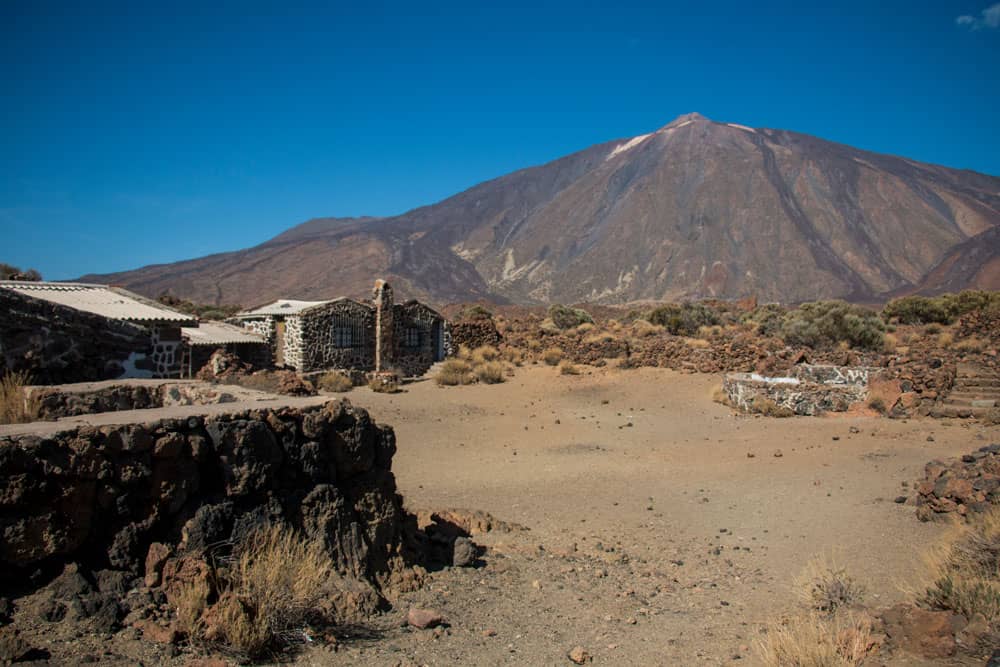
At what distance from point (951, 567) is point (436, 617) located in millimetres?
4393

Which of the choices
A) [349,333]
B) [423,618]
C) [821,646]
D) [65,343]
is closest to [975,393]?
[821,646]

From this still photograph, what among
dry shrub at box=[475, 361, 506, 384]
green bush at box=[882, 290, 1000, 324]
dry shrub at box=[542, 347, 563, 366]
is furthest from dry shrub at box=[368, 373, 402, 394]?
green bush at box=[882, 290, 1000, 324]

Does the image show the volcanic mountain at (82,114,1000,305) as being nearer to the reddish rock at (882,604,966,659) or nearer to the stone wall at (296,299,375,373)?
the stone wall at (296,299,375,373)

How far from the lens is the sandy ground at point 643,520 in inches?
214

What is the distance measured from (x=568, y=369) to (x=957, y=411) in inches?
514

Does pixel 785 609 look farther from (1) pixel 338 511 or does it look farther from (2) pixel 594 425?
(2) pixel 594 425

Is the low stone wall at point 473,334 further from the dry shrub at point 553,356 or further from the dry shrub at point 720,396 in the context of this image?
the dry shrub at point 720,396

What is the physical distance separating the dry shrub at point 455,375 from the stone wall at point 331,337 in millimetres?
2887

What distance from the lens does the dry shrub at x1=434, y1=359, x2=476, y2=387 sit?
24.4 meters

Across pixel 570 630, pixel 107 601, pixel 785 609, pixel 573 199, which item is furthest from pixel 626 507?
pixel 573 199

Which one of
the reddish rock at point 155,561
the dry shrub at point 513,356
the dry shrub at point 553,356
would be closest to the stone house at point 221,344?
the dry shrub at point 513,356

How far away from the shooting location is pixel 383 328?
2614cm

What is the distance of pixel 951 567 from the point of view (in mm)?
5914

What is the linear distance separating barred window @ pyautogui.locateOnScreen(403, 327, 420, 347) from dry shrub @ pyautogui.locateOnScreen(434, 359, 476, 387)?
2.23m
